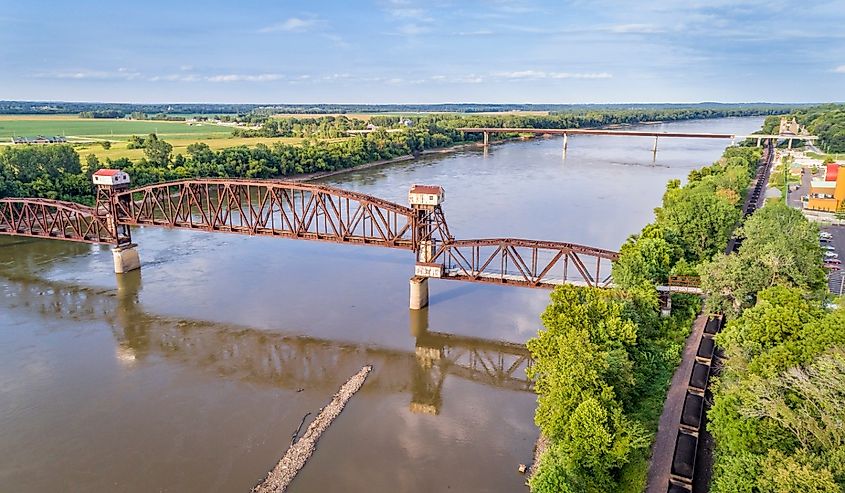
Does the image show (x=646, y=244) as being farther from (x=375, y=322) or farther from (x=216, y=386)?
(x=216, y=386)

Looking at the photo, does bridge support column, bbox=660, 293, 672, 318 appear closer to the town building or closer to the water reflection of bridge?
the water reflection of bridge

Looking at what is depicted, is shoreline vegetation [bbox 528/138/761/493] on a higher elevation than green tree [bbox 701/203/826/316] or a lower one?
lower

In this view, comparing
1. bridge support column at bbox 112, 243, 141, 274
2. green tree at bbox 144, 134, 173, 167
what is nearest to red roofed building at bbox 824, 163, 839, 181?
bridge support column at bbox 112, 243, 141, 274

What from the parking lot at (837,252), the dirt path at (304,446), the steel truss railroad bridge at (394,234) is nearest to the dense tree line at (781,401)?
the steel truss railroad bridge at (394,234)

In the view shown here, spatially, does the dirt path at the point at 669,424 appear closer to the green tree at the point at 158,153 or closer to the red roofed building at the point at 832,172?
the red roofed building at the point at 832,172

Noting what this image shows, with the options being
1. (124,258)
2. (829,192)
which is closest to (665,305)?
(124,258)

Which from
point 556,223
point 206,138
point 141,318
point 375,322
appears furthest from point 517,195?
point 206,138

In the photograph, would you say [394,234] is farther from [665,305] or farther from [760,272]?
[760,272]
